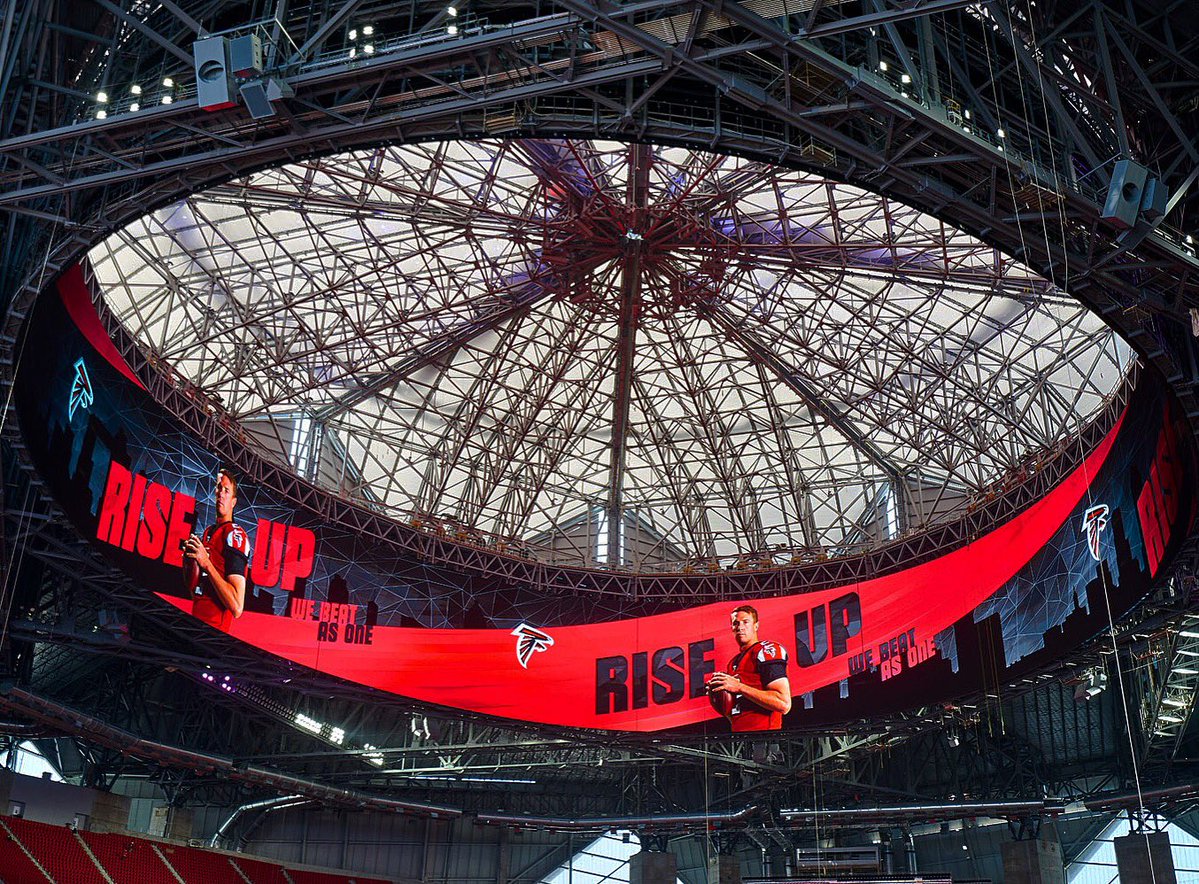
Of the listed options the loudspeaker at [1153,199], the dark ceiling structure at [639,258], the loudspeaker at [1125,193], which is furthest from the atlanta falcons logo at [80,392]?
the loudspeaker at [1153,199]

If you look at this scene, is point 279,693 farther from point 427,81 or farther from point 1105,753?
point 1105,753

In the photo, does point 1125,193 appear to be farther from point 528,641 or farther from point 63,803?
point 63,803

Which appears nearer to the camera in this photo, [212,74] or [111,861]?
[212,74]

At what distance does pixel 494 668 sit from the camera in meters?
43.6

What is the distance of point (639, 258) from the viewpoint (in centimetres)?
3566

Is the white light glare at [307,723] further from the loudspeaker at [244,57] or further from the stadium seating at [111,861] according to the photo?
the loudspeaker at [244,57]

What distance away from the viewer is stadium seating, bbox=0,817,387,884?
38344 millimetres

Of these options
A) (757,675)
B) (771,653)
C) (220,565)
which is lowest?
(757,675)

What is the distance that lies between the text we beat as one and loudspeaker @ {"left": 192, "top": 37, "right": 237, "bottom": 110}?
1821 cm

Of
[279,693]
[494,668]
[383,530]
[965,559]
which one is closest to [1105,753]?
[965,559]

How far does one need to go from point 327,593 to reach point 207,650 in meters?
4.98

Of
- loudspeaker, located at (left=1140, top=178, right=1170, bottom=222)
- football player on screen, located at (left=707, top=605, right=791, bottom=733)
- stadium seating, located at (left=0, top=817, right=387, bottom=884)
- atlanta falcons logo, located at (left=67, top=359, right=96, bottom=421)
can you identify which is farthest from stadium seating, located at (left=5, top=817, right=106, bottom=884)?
loudspeaker, located at (left=1140, top=178, right=1170, bottom=222)

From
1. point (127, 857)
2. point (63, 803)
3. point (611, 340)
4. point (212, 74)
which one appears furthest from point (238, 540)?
point (212, 74)

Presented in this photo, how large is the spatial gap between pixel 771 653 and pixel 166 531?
Result: 23.2 meters
